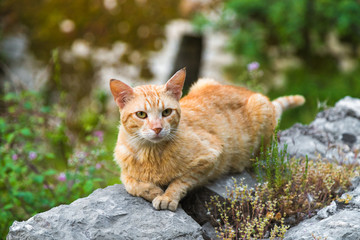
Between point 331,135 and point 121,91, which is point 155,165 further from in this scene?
point 331,135

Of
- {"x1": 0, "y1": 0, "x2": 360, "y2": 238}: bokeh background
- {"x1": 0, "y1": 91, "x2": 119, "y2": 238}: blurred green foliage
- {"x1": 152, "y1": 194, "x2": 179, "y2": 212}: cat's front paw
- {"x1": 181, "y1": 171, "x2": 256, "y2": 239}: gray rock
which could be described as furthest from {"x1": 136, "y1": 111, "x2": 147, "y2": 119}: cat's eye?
{"x1": 0, "y1": 0, "x2": 360, "y2": 238}: bokeh background

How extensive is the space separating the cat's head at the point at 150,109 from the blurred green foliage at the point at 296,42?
3435 millimetres

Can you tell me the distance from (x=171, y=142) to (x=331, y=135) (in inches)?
81.0

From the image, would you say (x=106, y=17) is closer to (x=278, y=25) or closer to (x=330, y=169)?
(x=278, y=25)

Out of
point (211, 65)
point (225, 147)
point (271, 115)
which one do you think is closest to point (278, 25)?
point (211, 65)

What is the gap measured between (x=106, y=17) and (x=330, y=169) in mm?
5624

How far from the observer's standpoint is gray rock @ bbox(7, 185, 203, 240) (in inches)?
109

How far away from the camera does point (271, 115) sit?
3777mm

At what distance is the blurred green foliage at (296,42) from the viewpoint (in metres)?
6.70

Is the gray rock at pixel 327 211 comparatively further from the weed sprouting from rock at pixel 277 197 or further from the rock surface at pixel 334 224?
the weed sprouting from rock at pixel 277 197

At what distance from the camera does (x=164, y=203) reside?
2.92 m

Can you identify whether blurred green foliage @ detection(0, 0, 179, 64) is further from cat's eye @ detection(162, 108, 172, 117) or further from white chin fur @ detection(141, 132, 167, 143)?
white chin fur @ detection(141, 132, 167, 143)

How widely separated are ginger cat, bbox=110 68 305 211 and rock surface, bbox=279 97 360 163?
68 centimetres

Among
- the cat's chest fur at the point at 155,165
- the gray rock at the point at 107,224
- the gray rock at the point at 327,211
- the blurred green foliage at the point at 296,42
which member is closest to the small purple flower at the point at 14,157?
the gray rock at the point at 107,224
